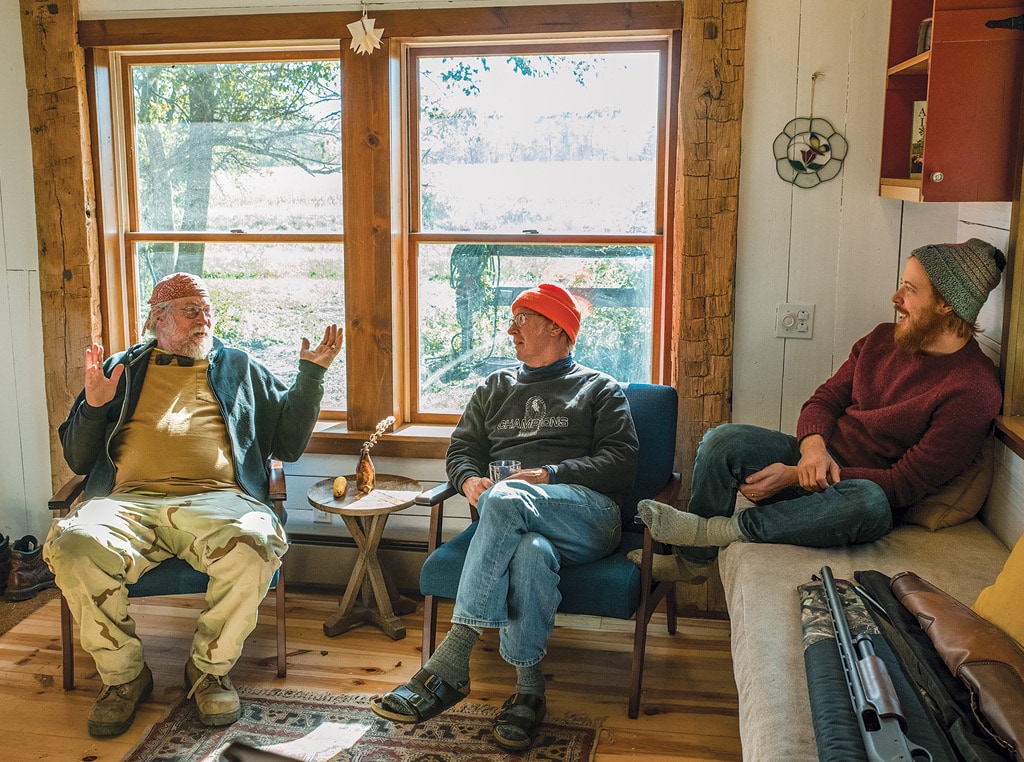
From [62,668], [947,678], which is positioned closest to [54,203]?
[62,668]

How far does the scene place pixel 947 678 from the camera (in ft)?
5.89

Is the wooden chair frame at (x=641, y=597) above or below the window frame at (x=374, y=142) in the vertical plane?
below

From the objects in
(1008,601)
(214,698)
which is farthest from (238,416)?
(1008,601)

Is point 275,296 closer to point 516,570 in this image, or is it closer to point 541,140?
point 541,140

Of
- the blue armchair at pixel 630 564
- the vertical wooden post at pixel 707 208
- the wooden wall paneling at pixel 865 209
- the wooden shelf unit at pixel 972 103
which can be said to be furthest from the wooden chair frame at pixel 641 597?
the wooden shelf unit at pixel 972 103

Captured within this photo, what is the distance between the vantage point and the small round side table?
11.0ft

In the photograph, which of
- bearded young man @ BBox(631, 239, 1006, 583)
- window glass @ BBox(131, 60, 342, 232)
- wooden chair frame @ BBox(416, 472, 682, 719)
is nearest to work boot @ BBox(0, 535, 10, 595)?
window glass @ BBox(131, 60, 342, 232)

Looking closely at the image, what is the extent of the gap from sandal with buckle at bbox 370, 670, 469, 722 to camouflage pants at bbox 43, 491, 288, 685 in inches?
21.1

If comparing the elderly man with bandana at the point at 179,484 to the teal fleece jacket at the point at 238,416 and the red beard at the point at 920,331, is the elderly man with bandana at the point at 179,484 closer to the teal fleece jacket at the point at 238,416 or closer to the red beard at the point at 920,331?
the teal fleece jacket at the point at 238,416

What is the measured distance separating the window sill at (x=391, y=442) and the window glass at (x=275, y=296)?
0.62 ft

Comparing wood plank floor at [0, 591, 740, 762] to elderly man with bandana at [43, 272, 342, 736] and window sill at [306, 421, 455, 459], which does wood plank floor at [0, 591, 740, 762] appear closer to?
elderly man with bandana at [43, 272, 342, 736]

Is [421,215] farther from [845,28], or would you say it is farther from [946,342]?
[946,342]

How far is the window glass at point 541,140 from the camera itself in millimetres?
3508

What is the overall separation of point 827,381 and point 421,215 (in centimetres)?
154
